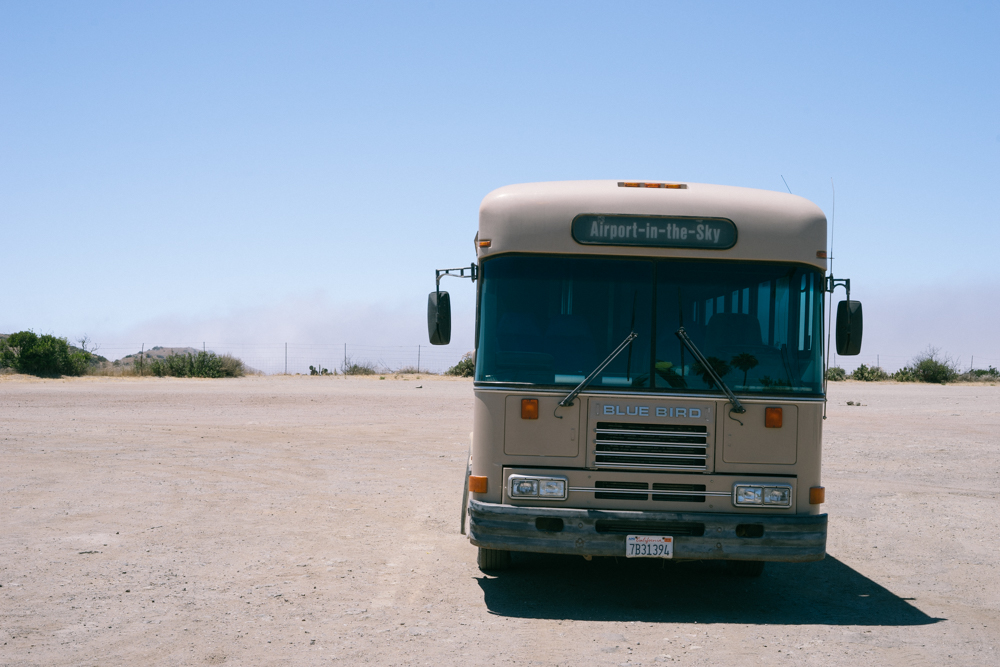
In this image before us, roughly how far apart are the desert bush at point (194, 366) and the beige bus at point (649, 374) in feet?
117

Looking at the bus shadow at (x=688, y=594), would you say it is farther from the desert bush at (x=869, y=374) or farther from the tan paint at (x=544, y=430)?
the desert bush at (x=869, y=374)

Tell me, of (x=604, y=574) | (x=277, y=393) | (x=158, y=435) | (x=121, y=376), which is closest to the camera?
(x=604, y=574)

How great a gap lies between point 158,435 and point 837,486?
42.2 ft

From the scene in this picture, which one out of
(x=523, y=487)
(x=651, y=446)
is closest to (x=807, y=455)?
(x=651, y=446)

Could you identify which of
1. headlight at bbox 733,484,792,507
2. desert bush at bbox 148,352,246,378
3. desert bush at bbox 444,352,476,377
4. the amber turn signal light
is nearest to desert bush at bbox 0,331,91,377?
desert bush at bbox 148,352,246,378

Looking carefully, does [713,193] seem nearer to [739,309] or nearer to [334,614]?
[739,309]

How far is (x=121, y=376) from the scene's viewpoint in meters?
39.2

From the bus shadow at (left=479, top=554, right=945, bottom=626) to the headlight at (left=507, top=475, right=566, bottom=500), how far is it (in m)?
0.87

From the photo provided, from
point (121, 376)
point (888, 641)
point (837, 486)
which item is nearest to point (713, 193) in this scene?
point (888, 641)

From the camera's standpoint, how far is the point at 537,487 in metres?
6.83

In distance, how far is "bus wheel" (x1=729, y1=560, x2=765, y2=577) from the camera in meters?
8.17

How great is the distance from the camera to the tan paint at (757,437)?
6855mm

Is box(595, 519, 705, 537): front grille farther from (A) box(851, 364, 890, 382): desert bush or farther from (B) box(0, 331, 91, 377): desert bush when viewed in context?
(A) box(851, 364, 890, 382): desert bush

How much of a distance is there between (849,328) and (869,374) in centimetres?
4569
